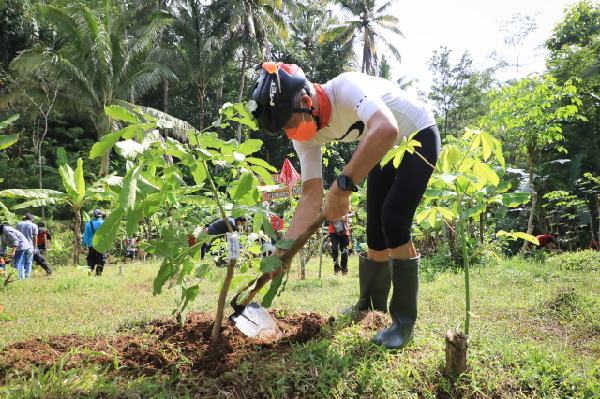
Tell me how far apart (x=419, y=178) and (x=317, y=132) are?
0.64 meters

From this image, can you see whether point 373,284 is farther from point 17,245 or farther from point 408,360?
point 17,245

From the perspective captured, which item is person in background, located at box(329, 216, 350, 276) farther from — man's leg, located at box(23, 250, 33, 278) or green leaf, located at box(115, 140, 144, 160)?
man's leg, located at box(23, 250, 33, 278)

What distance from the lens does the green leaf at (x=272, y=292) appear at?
189 cm

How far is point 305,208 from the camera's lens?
8.23 ft

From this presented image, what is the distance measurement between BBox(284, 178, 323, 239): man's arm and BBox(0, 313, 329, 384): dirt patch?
563mm

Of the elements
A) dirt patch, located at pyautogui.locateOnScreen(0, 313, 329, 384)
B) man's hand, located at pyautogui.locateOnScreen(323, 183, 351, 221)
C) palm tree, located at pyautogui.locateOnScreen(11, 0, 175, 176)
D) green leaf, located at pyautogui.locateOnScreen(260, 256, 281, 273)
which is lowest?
dirt patch, located at pyautogui.locateOnScreen(0, 313, 329, 384)

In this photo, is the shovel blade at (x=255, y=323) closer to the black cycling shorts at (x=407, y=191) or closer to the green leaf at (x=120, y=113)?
the black cycling shorts at (x=407, y=191)

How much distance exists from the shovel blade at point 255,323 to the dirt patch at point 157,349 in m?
0.05

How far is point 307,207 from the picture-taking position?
2510 mm

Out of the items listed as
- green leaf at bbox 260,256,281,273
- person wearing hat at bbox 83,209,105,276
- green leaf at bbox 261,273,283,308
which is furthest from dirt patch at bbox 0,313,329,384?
person wearing hat at bbox 83,209,105,276

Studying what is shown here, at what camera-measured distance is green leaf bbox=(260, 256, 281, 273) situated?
186 centimetres

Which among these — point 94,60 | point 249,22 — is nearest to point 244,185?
point 94,60

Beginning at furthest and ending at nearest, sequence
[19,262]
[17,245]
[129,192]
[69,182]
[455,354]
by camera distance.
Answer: [19,262] → [17,245] → [69,182] → [455,354] → [129,192]

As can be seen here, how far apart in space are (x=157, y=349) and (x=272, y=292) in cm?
75
